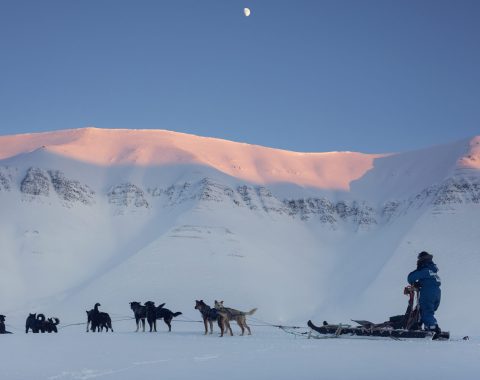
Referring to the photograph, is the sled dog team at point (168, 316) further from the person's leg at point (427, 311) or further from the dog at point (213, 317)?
the person's leg at point (427, 311)

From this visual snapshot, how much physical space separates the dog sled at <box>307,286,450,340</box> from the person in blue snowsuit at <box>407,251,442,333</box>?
202mm

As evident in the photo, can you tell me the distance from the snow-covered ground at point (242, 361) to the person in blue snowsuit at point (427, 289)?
1684 millimetres

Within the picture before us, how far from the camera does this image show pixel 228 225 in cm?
10394

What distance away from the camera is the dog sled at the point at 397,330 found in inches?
688

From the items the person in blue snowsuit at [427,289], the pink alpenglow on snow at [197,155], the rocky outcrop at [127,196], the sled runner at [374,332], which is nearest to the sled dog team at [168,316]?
the sled runner at [374,332]

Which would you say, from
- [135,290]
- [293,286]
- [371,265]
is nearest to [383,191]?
[371,265]

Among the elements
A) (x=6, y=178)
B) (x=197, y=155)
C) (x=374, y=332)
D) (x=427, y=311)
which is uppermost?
(x=197, y=155)

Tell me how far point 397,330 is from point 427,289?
1.39 meters

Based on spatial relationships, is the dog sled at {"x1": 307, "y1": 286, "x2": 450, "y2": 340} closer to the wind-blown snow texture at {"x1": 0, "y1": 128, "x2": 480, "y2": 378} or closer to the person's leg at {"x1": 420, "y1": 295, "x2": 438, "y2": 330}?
the person's leg at {"x1": 420, "y1": 295, "x2": 438, "y2": 330}

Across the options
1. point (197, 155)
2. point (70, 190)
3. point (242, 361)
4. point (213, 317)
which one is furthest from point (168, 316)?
point (197, 155)

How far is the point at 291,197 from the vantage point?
11950 centimetres

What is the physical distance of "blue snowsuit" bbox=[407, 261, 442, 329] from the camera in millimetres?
17938

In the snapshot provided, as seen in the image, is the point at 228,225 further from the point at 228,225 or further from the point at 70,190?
the point at 70,190

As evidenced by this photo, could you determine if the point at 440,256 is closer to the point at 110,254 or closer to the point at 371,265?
the point at 371,265
